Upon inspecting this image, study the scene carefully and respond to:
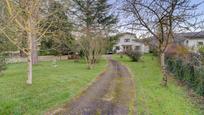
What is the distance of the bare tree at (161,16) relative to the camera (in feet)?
37.5

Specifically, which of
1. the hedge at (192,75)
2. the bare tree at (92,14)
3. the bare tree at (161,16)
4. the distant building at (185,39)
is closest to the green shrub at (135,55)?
the distant building at (185,39)

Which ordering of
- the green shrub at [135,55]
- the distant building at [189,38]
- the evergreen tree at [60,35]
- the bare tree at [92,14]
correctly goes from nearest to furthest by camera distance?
the distant building at [189,38], the evergreen tree at [60,35], the green shrub at [135,55], the bare tree at [92,14]

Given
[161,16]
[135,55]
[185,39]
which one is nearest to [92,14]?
[135,55]

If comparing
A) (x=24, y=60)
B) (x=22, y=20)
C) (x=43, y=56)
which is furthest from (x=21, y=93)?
(x=43, y=56)

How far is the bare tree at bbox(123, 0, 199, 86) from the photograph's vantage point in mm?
11438

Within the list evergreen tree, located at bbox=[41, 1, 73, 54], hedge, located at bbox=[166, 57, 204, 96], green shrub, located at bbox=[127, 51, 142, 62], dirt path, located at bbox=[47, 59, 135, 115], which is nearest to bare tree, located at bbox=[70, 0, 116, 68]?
evergreen tree, located at bbox=[41, 1, 73, 54]

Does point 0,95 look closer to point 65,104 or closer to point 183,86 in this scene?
point 65,104

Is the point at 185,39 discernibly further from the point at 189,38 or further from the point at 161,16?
the point at 161,16

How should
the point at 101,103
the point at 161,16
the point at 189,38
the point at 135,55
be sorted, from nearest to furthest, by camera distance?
the point at 101,103 → the point at 161,16 → the point at 189,38 → the point at 135,55

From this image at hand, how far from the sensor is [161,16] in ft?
39.4

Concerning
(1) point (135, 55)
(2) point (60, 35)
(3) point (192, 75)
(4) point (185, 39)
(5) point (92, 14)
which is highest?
(5) point (92, 14)

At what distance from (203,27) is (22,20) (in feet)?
31.6

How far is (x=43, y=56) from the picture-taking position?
36.8m

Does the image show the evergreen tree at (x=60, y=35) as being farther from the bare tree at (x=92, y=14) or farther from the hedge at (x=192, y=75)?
the hedge at (x=192, y=75)
